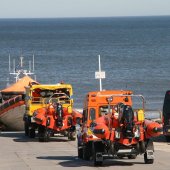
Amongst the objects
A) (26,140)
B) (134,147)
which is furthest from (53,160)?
(26,140)

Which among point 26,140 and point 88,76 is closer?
point 26,140

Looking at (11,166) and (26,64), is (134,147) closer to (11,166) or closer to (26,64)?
(11,166)

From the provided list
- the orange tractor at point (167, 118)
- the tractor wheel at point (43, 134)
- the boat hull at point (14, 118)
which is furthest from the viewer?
the boat hull at point (14, 118)

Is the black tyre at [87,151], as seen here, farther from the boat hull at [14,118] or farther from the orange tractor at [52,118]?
the boat hull at [14,118]

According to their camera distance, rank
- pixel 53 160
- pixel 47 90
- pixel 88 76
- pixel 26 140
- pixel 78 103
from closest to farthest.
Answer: pixel 53 160
pixel 26 140
pixel 47 90
pixel 78 103
pixel 88 76


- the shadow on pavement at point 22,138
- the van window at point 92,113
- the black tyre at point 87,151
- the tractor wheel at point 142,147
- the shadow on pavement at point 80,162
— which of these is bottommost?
the shadow on pavement at point 22,138

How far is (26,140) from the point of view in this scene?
3381 centimetres

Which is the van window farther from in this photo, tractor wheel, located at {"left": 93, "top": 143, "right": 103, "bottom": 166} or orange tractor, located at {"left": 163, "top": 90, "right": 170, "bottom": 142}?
orange tractor, located at {"left": 163, "top": 90, "right": 170, "bottom": 142}

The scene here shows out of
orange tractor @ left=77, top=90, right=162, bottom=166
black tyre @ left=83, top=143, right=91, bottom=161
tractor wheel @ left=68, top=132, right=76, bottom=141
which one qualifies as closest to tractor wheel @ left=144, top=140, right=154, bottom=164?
orange tractor @ left=77, top=90, right=162, bottom=166

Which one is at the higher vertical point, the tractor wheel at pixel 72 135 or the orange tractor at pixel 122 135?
the orange tractor at pixel 122 135

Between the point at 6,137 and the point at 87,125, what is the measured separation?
33.0ft

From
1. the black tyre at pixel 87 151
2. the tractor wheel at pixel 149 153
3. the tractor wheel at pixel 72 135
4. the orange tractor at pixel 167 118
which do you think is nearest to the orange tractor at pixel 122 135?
the tractor wheel at pixel 149 153

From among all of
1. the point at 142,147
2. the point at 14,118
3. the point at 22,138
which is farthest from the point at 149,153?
the point at 14,118

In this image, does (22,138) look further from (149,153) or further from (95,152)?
(149,153)
